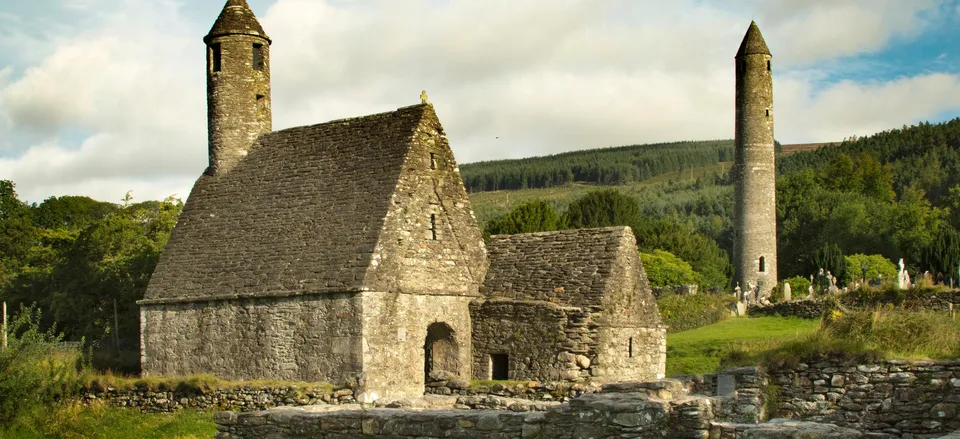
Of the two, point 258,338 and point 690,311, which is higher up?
point 258,338

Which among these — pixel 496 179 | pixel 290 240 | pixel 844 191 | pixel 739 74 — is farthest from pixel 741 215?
pixel 496 179

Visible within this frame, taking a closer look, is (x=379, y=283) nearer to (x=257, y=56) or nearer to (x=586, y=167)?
(x=257, y=56)

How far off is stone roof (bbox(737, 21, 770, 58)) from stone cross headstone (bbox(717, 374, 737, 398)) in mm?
49331

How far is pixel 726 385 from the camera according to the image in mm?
15703

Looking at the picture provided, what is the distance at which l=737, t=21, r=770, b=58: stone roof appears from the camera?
203 feet

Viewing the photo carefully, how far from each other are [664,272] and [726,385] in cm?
4763

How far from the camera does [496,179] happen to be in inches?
6737

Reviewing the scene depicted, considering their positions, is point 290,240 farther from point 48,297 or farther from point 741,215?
point 741,215

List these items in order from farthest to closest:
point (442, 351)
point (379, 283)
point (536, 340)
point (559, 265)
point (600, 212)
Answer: point (600, 212) → point (442, 351) → point (559, 265) → point (536, 340) → point (379, 283)

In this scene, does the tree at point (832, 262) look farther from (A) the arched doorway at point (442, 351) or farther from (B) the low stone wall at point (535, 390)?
(B) the low stone wall at point (535, 390)

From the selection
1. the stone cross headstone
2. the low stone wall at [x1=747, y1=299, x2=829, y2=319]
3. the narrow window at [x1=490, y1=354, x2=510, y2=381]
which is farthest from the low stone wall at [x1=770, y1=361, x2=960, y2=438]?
the low stone wall at [x1=747, y1=299, x2=829, y2=319]

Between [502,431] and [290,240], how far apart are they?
44.0ft

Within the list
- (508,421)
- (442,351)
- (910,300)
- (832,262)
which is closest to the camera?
(508,421)

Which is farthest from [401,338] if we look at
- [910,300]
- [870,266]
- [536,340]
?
[870,266]
